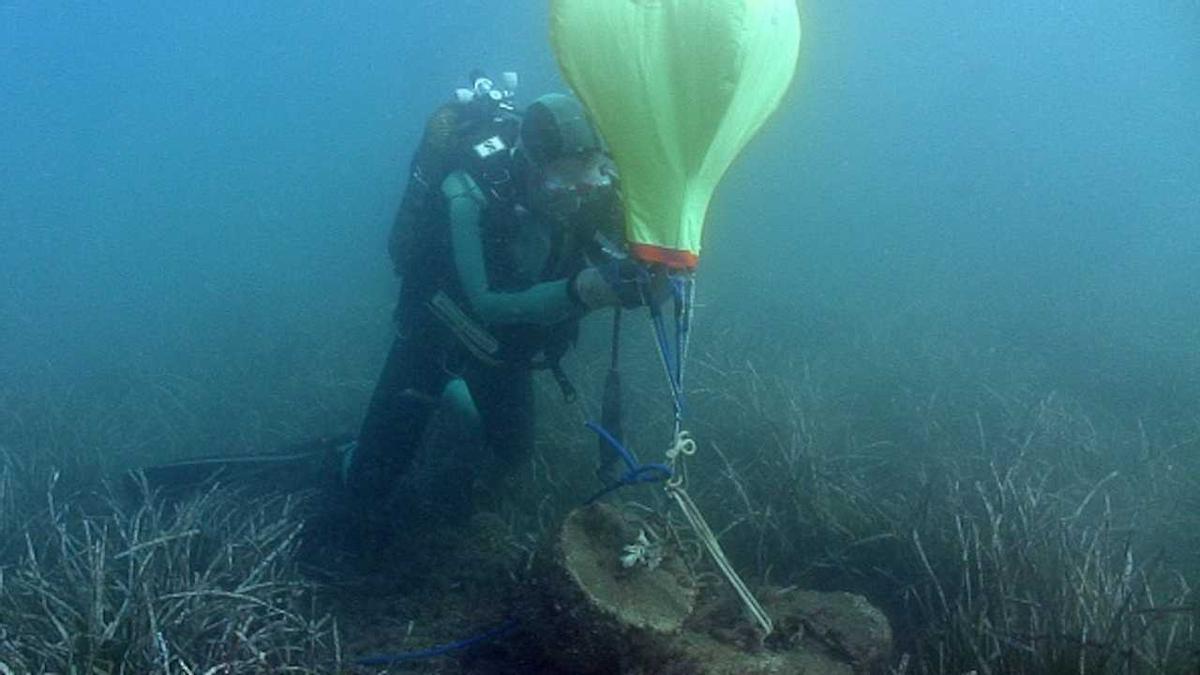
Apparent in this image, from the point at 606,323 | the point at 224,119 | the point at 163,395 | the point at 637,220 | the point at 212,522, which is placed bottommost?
the point at 224,119

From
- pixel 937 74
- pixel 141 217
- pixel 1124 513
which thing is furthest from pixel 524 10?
pixel 1124 513

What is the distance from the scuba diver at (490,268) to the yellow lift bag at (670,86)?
Answer: 1.85 ft

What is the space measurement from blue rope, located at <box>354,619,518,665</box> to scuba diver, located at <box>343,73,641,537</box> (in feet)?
4.39

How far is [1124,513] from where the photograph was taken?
5.41 metres

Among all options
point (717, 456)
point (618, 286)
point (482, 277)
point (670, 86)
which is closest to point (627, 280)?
point (618, 286)

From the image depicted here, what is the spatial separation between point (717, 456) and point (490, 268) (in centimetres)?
233

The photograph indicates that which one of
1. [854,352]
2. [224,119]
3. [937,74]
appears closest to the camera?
[854,352]

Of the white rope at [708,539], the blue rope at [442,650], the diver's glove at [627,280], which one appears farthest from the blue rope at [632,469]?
the blue rope at [442,650]

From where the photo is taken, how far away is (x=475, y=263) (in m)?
4.64

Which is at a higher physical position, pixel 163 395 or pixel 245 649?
pixel 245 649

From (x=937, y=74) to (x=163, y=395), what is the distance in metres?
49.8

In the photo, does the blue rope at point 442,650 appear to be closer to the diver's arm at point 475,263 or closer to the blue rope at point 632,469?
the blue rope at point 632,469

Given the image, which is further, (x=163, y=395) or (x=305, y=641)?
(x=163, y=395)

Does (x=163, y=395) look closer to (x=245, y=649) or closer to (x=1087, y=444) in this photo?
(x=245, y=649)
